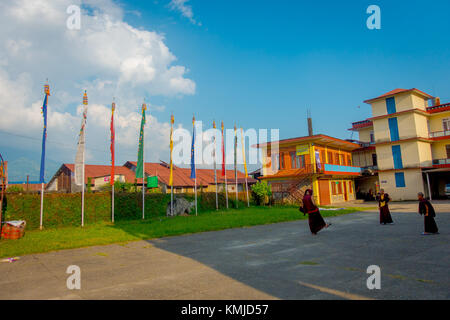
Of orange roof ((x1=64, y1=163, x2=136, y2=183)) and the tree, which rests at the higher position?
orange roof ((x1=64, y1=163, x2=136, y2=183))

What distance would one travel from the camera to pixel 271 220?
55.7 ft

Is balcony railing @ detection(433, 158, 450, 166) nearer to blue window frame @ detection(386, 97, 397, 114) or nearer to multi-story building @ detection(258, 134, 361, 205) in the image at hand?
blue window frame @ detection(386, 97, 397, 114)

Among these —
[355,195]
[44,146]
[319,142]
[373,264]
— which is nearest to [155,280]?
[373,264]

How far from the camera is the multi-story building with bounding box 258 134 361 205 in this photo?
1229 inches

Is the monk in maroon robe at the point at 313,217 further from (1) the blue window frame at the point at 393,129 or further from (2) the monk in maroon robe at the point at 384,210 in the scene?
(1) the blue window frame at the point at 393,129

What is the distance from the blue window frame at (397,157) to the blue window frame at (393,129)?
1168 mm

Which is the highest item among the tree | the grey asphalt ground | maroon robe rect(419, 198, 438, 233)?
the tree

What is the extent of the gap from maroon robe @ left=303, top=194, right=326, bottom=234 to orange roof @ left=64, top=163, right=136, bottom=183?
36.7m

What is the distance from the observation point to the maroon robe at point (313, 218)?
11.2 meters

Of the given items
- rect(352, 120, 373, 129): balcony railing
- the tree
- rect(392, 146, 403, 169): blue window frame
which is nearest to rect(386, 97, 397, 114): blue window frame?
rect(392, 146, 403, 169): blue window frame

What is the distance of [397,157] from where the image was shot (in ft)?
111

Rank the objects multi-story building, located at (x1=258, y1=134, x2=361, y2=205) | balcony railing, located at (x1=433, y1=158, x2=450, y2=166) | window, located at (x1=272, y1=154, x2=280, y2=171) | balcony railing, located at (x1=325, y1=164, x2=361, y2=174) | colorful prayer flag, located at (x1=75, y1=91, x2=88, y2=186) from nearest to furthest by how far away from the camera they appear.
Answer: colorful prayer flag, located at (x1=75, y1=91, x2=88, y2=186), multi-story building, located at (x1=258, y1=134, x2=361, y2=205), balcony railing, located at (x1=433, y1=158, x2=450, y2=166), balcony railing, located at (x1=325, y1=164, x2=361, y2=174), window, located at (x1=272, y1=154, x2=280, y2=171)

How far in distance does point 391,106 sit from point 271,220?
25.8 meters

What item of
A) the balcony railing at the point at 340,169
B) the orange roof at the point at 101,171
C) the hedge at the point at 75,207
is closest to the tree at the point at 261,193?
the balcony railing at the point at 340,169
